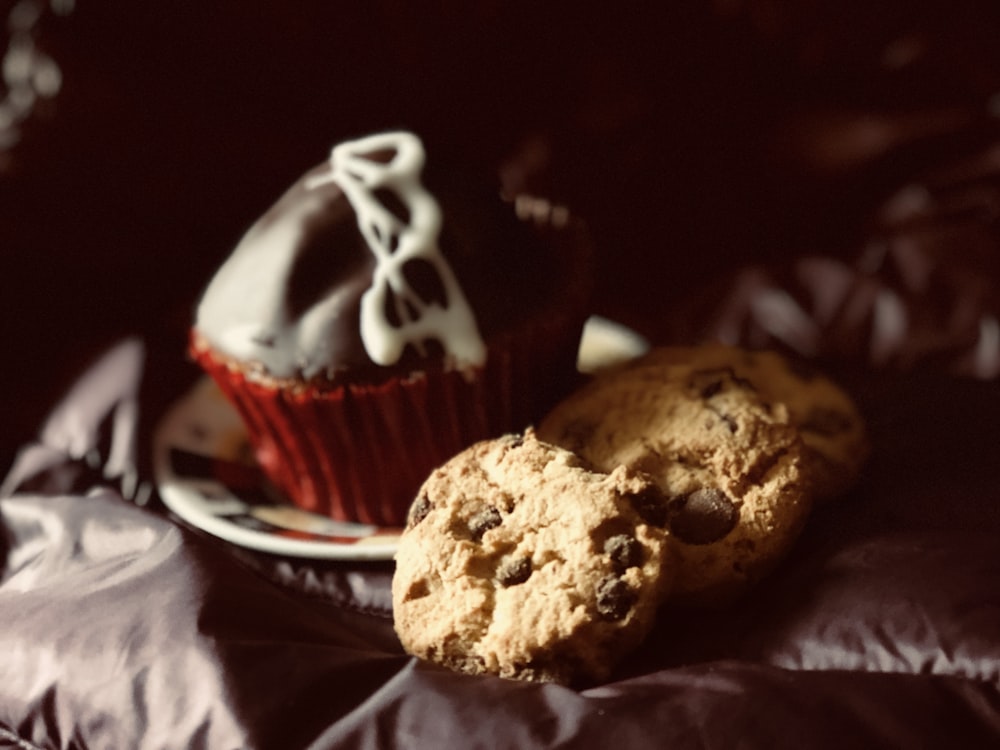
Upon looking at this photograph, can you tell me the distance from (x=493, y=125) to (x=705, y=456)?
0.65m

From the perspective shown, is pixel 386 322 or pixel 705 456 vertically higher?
pixel 386 322

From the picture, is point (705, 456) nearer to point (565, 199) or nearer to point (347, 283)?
point (347, 283)

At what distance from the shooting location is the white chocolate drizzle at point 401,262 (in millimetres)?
926

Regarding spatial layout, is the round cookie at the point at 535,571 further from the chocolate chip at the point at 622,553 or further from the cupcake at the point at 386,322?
the cupcake at the point at 386,322

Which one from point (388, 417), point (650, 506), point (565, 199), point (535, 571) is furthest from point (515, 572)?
point (565, 199)

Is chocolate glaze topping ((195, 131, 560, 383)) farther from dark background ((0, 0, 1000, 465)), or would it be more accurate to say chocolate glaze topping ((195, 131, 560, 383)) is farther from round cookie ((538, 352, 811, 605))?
dark background ((0, 0, 1000, 465))

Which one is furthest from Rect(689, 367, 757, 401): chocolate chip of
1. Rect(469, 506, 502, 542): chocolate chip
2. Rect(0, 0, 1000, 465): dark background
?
Rect(0, 0, 1000, 465): dark background

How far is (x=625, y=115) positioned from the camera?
131 cm

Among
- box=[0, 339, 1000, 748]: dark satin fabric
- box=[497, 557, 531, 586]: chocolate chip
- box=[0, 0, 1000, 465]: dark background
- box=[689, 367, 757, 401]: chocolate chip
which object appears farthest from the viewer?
box=[0, 0, 1000, 465]: dark background

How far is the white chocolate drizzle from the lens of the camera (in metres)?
0.93

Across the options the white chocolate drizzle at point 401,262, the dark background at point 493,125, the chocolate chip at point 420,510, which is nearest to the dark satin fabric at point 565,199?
the dark background at point 493,125

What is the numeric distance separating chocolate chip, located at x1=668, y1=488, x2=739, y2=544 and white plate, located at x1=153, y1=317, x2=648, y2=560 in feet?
0.93

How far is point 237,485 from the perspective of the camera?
1.11m

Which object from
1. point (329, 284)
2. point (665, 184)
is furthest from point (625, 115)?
point (329, 284)
